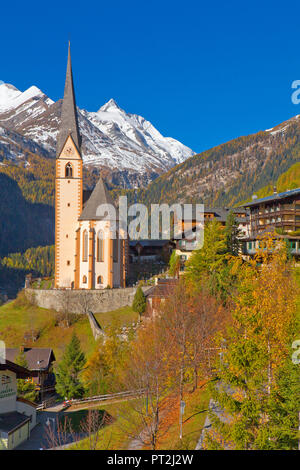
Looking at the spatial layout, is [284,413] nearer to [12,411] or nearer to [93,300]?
[12,411]

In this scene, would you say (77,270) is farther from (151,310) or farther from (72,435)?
(72,435)

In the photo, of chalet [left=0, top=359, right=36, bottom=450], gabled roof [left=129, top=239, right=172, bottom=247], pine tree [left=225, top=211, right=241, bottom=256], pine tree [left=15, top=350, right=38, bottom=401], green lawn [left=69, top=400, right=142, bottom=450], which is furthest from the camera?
gabled roof [left=129, top=239, right=172, bottom=247]

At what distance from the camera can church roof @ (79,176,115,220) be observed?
69125mm

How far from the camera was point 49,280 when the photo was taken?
77.1 meters

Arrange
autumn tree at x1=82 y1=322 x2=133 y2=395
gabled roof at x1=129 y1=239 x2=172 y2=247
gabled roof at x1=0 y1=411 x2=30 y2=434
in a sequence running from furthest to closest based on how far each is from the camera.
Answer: gabled roof at x1=129 y1=239 x2=172 y2=247 < autumn tree at x1=82 y1=322 x2=133 y2=395 < gabled roof at x1=0 y1=411 x2=30 y2=434

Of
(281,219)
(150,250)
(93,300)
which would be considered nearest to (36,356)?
(93,300)

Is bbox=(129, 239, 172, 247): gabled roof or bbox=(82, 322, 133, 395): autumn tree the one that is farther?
bbox=(129, 239, 172, 247): gabled roof

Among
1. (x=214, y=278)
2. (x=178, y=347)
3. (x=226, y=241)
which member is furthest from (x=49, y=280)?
(x=178, y=347)

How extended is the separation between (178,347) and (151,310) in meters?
21.6

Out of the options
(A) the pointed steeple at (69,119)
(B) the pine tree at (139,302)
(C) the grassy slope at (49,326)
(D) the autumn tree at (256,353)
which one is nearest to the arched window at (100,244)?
(C) the grassy slope at (49,326)

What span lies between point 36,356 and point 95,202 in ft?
82.0

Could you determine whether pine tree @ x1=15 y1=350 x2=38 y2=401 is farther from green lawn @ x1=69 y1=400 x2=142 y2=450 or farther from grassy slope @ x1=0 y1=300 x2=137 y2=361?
green lawn @ x1=69 y1=400 x2=142 y2=450

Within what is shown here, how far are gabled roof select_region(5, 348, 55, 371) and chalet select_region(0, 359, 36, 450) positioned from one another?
12664 millimetres

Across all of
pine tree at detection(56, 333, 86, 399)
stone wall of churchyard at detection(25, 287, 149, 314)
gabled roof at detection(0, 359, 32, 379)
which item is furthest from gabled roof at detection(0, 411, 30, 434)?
stone wall of churchyard at detection(25, 287, 149, 314)
